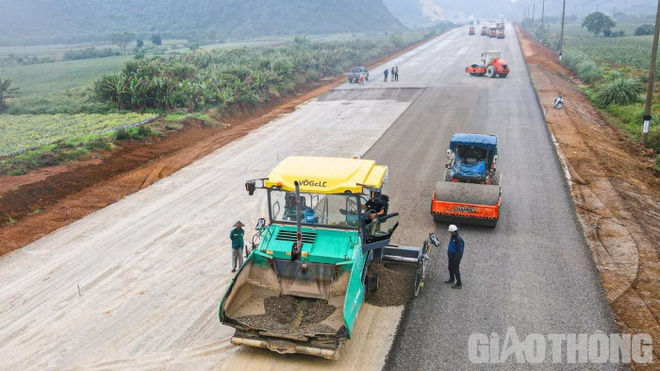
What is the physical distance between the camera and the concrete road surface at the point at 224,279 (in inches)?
360

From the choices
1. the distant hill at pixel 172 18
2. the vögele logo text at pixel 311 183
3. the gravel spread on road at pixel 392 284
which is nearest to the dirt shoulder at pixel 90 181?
the vögele logo text at pixel 311 183

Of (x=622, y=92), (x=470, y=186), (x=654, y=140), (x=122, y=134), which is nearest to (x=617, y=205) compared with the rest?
(x=470, y=186)

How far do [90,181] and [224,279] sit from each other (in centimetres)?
1007

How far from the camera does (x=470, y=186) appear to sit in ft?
47.9

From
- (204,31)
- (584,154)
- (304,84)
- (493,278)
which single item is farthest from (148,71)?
(204,31)

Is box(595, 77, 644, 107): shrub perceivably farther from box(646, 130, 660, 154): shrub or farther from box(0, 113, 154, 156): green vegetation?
box(0, 113, 154, 156): green vegetation

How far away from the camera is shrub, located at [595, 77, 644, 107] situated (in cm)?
3054

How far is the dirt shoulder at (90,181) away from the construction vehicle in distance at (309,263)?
8.26 m

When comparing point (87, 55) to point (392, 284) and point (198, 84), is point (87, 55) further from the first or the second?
point (392, 284)

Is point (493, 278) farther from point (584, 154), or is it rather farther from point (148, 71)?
point (148, 71)

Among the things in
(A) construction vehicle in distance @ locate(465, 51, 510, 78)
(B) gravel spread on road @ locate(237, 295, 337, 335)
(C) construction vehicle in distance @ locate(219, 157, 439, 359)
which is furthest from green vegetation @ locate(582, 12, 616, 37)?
(B) gravel spread on road @ locate(237, 295, 337, 335)

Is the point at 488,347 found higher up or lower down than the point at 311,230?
lower down

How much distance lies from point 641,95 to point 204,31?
334 ft

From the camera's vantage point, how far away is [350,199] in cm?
985
